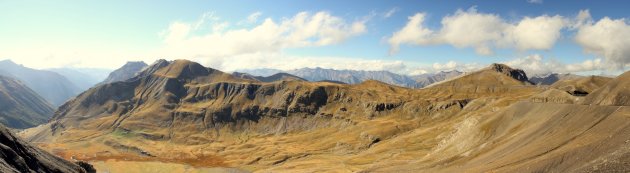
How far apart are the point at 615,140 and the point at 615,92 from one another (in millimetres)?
82818

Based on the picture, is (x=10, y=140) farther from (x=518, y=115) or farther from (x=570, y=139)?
(x=518, y=115)

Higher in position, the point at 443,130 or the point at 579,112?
the point at 579,112

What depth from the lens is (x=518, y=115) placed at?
104875 millimetres

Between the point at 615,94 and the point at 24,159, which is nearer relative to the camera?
the point at 24,159

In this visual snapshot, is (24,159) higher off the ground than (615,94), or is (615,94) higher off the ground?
(615,94)

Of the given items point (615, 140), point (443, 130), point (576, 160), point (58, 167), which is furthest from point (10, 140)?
point (443, 130)

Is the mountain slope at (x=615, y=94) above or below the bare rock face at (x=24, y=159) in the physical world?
above

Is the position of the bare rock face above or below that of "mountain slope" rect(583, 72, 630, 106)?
below

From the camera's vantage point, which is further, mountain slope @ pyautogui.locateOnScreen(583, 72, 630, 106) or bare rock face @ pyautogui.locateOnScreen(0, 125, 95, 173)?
mountain slope @ pyautogui.locateOnScreen(583, 72, 630, 106)

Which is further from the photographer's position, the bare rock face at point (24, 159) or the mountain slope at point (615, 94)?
the mountain slope at point (615, 94)

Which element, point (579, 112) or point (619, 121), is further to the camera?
point (579, 112)

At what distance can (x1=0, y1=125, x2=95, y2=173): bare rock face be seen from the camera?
52.3 metres

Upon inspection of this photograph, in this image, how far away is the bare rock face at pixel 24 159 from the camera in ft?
172

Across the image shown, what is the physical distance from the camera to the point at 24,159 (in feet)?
190
